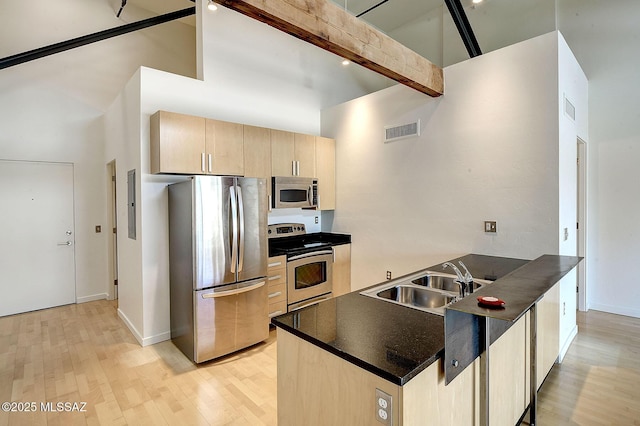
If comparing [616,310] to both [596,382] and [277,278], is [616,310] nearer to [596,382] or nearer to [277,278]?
[596,382]

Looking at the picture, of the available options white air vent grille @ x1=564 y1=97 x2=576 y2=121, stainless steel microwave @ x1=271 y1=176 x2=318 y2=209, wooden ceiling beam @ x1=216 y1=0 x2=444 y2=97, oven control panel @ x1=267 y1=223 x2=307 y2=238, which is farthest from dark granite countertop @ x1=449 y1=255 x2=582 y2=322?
oven control panel @ x1=267 y1=223 x2=307 y2=238

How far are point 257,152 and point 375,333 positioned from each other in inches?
113

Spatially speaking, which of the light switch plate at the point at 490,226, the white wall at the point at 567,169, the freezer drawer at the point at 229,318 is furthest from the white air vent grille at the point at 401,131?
the freezer drawer at the point at 229,318

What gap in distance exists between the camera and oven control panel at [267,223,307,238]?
4293 millimetres

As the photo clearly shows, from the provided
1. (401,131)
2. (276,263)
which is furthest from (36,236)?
(401,131)

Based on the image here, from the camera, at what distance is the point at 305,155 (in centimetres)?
431

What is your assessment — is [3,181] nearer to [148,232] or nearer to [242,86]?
[148,232]

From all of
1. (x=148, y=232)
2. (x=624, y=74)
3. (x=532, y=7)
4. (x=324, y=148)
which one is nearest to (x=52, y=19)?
(x=148, y=232)

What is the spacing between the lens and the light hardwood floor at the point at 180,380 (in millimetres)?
2242

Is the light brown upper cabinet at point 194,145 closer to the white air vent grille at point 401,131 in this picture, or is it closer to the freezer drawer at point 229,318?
the freezer drawer at point 229,318

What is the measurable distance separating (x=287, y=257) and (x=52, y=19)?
15.3 ft

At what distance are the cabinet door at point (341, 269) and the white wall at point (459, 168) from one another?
10 centimetres

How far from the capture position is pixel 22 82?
430cm

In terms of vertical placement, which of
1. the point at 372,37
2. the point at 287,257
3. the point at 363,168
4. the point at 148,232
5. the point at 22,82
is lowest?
the point at 287,257
